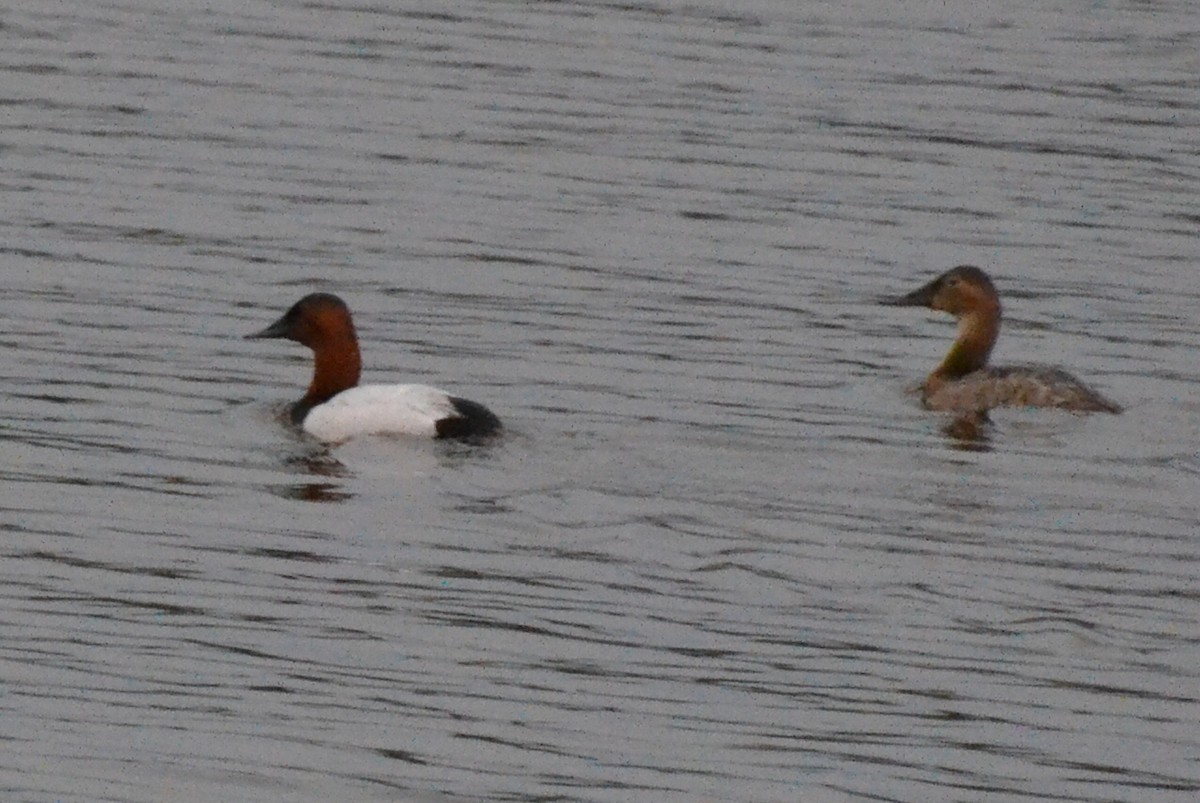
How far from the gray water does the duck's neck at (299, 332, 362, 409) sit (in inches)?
13.2

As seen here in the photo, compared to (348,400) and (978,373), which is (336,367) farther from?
(978,373)

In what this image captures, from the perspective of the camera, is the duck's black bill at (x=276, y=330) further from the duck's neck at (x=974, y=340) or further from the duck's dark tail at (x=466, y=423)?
the duck's neck at (x=974, y=340)

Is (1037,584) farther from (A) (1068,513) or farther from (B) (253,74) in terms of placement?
(B) (253,74)

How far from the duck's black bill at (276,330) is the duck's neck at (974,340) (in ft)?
12.5

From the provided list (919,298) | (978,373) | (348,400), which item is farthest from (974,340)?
(348,400)

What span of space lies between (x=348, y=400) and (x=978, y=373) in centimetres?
371

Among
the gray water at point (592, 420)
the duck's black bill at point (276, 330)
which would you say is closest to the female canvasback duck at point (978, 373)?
the gray water at point (592, 420)

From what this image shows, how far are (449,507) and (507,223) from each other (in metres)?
8.04

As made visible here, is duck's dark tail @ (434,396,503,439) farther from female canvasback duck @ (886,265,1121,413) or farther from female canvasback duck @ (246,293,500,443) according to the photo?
female canvasback duck @ (886,265,1121,413)

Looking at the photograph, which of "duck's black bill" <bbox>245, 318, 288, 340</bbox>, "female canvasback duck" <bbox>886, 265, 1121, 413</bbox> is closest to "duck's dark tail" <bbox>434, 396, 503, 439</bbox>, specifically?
"duck's black bill" <bbox>245, 318, 288, 340</bbox>

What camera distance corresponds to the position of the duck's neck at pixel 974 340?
16.8 meters

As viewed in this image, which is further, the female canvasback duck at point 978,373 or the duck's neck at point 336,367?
the female canvasback duck at point 978,373

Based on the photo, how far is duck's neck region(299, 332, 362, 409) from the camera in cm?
1502

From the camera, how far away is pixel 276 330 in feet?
50.6
